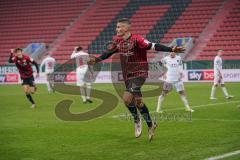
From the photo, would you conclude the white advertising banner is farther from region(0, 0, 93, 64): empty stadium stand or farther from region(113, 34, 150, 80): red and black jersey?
region(113, 34, 150, 80): red and black jersey

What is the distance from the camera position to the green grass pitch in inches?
370

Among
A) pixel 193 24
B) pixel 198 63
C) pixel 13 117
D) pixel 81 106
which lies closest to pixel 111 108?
pixel 81 106

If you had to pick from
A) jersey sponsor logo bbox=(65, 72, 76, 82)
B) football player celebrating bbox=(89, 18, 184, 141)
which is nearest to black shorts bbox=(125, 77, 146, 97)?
football player celebrating bbox=(89, 18, 184, 141)

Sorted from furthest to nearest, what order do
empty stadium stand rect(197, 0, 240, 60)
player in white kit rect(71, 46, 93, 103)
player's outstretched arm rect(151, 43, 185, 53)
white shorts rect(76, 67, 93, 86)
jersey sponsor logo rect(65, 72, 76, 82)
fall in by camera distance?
empty stadium stand rect(197, 0, 240, 60), jersey sponsor logo rect(65, 72, 76, 82), white shorts rect(76, 67, 93, 86), player in white kit rect(71, 46, 93, 103), player's outstretched arm rect(151, 43, 185, 53)

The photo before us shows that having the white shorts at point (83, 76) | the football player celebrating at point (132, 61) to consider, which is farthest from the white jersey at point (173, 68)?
the football player celebrating at point (132, 61)

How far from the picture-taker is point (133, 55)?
11.0 m

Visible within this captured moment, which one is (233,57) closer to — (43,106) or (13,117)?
(43,106)

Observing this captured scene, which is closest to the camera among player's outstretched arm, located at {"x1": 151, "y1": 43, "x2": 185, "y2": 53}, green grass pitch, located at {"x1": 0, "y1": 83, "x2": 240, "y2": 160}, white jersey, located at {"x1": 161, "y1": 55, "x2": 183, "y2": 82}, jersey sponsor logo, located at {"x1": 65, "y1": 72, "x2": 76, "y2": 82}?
green grass pitch, located at {"x1": 0, "y1": 83, "x2": 240, "y2": 160}

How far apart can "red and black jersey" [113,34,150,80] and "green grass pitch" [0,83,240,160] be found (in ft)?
4.80

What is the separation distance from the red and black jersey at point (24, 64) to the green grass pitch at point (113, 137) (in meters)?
3.13

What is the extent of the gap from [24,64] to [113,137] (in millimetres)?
9747

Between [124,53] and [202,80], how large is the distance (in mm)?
25793

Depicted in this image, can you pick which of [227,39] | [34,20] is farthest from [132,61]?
[34,20]

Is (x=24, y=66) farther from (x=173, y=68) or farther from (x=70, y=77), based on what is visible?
(x=70, y=77)
